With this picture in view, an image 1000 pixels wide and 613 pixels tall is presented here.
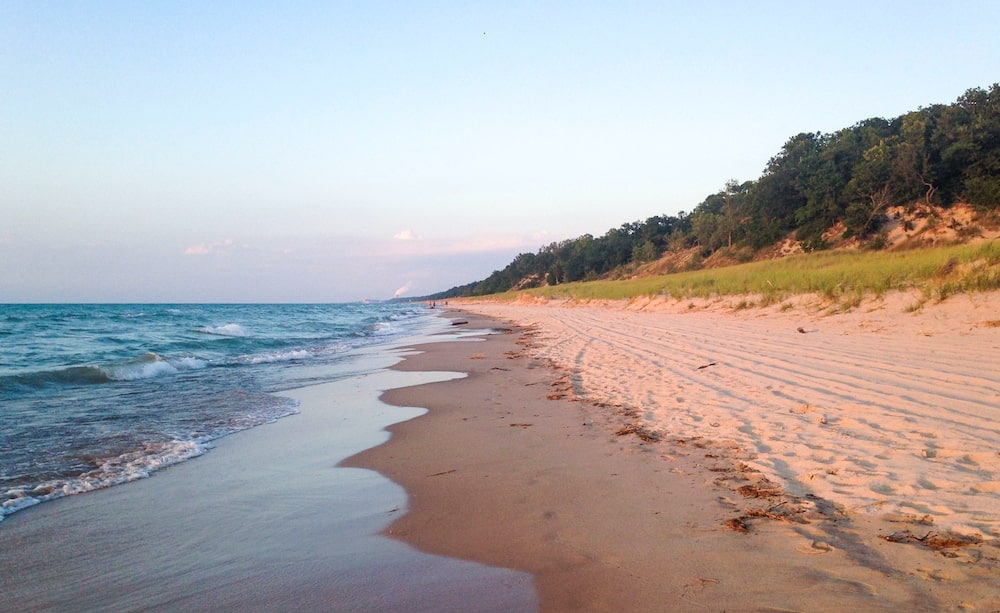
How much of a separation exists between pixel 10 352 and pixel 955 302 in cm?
2265

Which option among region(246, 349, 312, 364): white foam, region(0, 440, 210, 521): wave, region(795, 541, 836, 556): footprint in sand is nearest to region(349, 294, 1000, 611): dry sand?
region(795, 541, 836, 556): footprint in sand

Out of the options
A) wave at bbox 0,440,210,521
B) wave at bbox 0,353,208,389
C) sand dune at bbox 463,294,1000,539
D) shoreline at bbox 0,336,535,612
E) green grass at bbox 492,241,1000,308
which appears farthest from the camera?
wave at bbox 0,353,208,389

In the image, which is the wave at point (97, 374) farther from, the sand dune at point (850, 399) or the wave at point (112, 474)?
the sand dune at point (850, 399)

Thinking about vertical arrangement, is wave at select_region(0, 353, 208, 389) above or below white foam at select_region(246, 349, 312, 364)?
above

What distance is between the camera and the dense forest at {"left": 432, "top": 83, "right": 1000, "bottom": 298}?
98.8 ft

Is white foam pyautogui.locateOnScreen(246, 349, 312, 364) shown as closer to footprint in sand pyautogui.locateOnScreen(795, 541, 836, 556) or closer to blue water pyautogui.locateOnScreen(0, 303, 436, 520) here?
blue water pyautogui.locateOnScreen(0, 303, 436, 520)

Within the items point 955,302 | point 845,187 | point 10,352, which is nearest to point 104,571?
point 955,302

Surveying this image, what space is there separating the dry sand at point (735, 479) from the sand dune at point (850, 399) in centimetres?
2

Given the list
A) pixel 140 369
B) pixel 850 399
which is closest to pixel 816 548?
pixel 850 399

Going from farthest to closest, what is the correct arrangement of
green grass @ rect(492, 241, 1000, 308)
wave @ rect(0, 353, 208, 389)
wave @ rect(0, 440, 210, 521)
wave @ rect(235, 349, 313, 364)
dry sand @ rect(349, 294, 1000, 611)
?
wave @ rect(235, 349, 313, 364) < wave @ rect(0, 353, 208, 389) < green grass @ rect(492, 241, 1000, 308) < wave @ rect(0, 440, 210, 521) < dry sand @ rect(349, 294, 1000, 611)

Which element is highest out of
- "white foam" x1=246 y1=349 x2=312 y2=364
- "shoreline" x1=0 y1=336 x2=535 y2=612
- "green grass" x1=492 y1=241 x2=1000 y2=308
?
"green grass" x1=492 y1=241 x2=1000 y2=308

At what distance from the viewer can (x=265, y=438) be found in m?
6.13

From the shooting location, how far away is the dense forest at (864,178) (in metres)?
30.1

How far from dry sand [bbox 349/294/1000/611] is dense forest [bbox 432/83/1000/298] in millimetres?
27669
